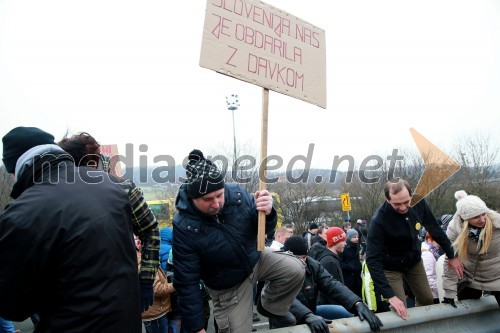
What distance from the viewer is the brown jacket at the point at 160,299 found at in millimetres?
4230

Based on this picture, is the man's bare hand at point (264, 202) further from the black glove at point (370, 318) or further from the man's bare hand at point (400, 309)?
the man's bare hand at point (400, 309)

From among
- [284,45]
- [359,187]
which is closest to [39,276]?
[284,45]

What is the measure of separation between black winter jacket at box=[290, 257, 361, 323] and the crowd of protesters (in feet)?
0.04

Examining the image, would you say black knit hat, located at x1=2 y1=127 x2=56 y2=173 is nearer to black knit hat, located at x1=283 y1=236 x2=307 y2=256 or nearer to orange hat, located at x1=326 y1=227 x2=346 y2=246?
black knit hat, located at x1=283 y1=236 x2=307 y2=256

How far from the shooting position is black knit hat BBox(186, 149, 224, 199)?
2.72m

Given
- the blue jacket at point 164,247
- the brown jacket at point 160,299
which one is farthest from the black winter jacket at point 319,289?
the blue jacket at point 164,247

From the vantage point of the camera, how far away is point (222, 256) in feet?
9.05

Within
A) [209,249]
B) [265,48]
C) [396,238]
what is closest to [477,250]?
[396,238]

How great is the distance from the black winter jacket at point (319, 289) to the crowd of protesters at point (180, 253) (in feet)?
0.04

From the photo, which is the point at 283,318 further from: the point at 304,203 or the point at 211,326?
the point at 304,203

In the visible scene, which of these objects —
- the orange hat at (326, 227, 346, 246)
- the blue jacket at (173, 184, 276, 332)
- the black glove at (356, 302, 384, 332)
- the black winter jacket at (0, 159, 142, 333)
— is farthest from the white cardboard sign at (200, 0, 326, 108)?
the orange hat at (326, 227, 346, 246)

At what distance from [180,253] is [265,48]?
1873 mm

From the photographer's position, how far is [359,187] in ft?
104

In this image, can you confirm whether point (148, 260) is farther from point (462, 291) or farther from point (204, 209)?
point (462, 291)
